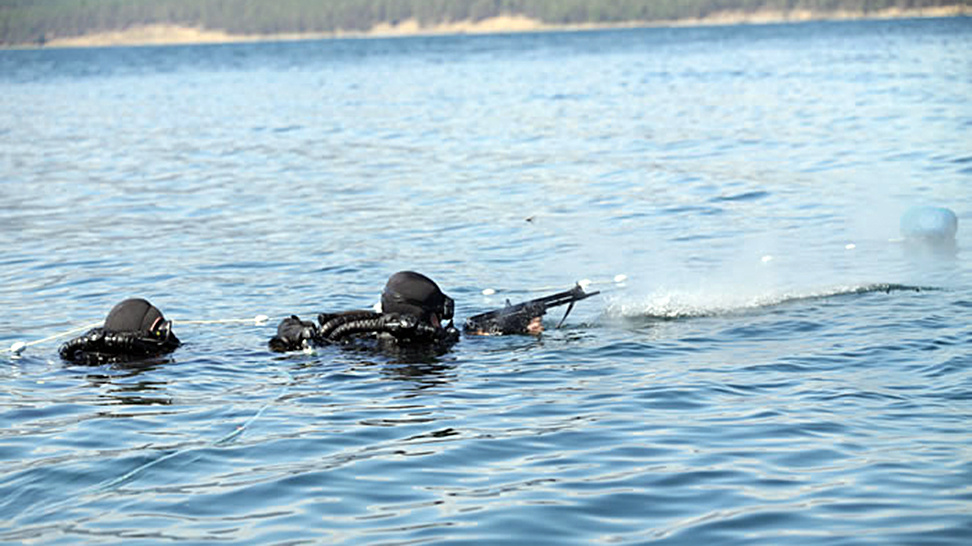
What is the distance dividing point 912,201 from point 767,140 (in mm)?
13697

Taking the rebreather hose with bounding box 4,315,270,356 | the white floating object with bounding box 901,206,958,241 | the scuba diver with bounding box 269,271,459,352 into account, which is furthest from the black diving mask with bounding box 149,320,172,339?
the white floating object with bounding box 901,206,958,241

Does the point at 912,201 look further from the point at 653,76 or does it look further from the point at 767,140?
the point at 653,76

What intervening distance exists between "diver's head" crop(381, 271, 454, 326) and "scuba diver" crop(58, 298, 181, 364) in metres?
2.38

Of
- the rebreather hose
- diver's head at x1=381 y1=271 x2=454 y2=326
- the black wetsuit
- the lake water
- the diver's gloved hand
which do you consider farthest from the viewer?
the rebreather hose

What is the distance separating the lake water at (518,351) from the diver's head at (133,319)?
420mm

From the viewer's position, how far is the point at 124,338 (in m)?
13.0

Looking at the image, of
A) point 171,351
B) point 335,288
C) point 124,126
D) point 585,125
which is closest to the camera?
point 171,351

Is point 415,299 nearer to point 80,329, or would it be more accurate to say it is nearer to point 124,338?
point 124,338

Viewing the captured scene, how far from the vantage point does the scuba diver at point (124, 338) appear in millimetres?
13086

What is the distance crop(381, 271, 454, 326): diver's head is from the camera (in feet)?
43.2

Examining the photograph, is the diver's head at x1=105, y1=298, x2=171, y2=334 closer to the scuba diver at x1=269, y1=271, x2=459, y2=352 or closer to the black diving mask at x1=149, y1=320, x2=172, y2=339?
the black diving mask at x1=149, y1=320, x2=172, y2=339

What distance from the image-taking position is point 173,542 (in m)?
8.12

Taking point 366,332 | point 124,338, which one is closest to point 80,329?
point 124,338

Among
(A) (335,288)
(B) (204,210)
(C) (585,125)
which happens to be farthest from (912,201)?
(C) (585,125)
